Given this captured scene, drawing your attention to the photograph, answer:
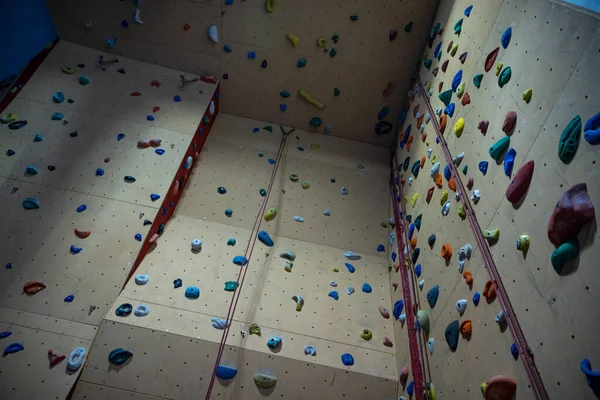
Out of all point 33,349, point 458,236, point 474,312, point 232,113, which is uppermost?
point 232,113

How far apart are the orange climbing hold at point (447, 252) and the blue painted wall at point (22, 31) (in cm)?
366

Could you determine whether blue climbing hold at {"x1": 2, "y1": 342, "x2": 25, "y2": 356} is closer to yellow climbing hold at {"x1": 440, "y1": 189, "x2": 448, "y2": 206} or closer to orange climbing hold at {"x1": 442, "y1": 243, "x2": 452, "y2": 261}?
orange climbing hold at {"x1": 442, "y1": 243, "x2": 452, "y2": 261}

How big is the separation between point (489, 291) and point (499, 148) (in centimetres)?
68

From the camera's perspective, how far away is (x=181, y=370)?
275 cm

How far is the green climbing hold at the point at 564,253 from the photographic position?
4.81 feet

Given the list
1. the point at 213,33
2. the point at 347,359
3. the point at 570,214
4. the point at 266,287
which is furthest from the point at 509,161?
the point at 213,33

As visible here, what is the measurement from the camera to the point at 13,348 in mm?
2613

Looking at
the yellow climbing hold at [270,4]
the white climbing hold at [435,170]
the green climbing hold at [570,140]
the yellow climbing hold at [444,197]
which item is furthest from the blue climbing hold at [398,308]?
the yellow climbing hold at [270,4]

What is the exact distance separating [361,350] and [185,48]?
10.6 ft

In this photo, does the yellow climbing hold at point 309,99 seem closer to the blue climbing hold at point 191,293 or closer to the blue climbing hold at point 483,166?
the blue climbing hold at point 191,293

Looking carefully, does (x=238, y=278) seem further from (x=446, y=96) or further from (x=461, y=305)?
(x=446, y=96)

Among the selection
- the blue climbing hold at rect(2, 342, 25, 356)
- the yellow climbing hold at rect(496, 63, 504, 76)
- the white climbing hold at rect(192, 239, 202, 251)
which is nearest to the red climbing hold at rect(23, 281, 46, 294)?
the blue climbing hold at rect(2, 342, 25, 356)

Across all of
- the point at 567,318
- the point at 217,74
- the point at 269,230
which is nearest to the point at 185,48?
the point at 217,74

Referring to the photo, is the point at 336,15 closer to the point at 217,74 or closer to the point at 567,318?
the point at 217,74
